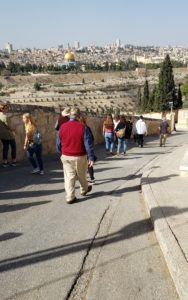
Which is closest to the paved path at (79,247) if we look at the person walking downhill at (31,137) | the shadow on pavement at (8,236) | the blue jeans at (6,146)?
the shadow on pavement at (8,236)

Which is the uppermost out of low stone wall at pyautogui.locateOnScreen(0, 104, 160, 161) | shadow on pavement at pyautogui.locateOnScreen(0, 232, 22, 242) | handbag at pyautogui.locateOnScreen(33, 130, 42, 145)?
shadow on pavement at pyautogui.locateOnScreen(0, 232, 22, 242)

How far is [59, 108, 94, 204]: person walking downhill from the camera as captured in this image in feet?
24.1

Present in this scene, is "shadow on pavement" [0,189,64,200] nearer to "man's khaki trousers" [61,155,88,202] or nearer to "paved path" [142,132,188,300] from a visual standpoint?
"man's khaki trousers" [61,155,88,202]

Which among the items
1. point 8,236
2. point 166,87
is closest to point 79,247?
point 8,236

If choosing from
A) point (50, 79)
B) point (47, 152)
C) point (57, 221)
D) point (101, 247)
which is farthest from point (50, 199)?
point (50, 79)

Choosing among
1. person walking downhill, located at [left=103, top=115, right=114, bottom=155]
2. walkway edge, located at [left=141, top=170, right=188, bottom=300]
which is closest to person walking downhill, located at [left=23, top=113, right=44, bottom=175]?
walkway edge, located at [left=141, top=170, right=188, bottom=300]

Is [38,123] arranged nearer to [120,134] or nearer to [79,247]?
[120,134]

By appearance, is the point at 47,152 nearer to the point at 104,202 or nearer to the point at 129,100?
the point at 104,202

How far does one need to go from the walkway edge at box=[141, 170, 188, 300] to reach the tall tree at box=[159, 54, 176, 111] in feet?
197

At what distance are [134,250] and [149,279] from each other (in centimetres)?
79

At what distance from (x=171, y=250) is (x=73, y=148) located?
9.88 feet

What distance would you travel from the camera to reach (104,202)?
7660 mm

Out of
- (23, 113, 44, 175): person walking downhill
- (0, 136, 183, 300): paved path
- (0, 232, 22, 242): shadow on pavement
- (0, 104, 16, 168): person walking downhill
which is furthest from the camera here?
(0, 104, 16, 168): person walking downhill

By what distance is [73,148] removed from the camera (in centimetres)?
739
